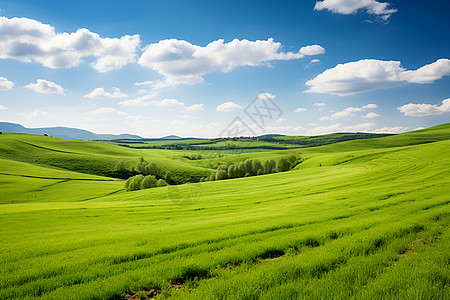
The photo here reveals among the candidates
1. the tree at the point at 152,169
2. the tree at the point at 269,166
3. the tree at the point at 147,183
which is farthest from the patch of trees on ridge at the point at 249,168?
the tree at the point at 152,169

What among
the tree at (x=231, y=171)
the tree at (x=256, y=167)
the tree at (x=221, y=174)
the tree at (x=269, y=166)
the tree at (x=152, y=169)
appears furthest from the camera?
the tree at (x=152, y=169)

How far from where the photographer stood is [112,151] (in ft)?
563

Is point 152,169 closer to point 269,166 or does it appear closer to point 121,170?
point 121,170

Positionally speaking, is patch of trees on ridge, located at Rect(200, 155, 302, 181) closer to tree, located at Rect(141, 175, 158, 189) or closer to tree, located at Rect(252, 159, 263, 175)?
tree, located at Rect(252, 159, 263, 175)

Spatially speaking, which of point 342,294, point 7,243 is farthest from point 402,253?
point 7,243

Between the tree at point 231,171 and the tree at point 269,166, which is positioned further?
the tree at point 269,166

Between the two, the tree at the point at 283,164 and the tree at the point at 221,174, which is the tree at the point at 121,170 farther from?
the tree at the point at 283,164

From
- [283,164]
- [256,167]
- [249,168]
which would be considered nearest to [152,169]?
[249,168]

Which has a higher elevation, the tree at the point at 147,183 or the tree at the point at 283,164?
the tree at the point at 283,164

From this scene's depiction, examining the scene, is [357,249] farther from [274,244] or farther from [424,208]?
[424,208]

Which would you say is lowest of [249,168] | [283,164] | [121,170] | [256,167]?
[121,170]

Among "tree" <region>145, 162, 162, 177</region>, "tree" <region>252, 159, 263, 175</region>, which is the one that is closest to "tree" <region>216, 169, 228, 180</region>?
"tree" <region>252, 159, 263, 175</region>

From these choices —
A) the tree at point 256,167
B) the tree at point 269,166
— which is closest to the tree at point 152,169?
the tree at point 256,167

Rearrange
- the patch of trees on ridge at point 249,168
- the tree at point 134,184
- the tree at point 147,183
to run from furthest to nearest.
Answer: the patch of trees on ridge at point 249,168 < the tree at point 147,183 < the tree at point 134,184
